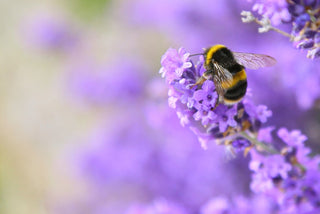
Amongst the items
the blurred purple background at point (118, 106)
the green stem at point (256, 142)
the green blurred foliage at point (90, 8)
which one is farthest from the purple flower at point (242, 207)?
the green blurred foliage at point (90, 8)

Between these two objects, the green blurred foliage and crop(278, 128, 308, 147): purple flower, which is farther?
the green blurred foliage

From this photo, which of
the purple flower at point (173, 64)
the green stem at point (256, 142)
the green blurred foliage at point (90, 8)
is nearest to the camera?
the purple flower at point (173, 64)

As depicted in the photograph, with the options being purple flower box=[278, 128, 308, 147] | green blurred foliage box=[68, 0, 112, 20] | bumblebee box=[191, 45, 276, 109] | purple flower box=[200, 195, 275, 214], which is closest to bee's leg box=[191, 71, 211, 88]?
bumblebee box=[191, 45, 276, 109]

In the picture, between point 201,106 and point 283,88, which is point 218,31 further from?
point 201,106

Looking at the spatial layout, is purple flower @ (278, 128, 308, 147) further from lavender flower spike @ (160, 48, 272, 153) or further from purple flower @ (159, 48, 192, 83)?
purple flower @ (159, 48, 192, 83)

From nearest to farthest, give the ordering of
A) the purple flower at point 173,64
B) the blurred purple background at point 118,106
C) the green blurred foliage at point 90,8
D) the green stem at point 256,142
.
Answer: the purple flower at point 173,64 < the green stem at point 256,142 < the blurred purple background at point 118,106 < the green blurred foliage at point 90,8

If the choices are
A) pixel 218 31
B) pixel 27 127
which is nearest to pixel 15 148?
pixel 27 127

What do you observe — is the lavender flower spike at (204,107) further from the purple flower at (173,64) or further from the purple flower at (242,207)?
the purple flower at (242,207)
